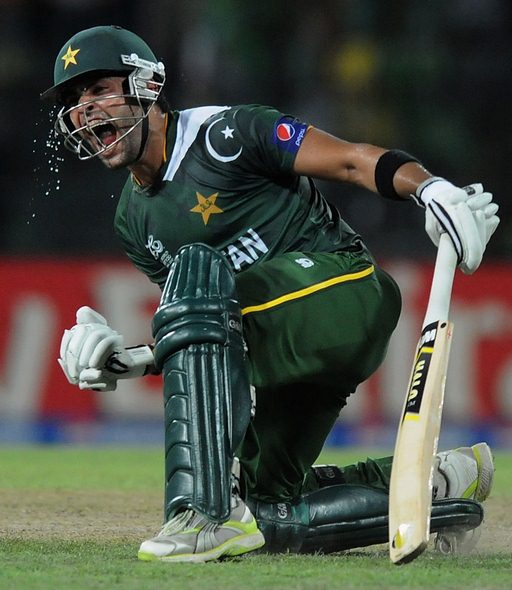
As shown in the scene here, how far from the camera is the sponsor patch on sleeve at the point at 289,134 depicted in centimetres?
332

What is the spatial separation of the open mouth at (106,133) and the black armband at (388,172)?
2.87 feet

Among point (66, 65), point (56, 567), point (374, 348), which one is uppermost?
point (66, 65)

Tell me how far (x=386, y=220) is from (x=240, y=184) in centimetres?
529

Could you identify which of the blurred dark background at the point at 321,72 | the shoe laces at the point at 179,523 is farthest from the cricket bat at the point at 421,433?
the blurred dark background at the point at 321,72

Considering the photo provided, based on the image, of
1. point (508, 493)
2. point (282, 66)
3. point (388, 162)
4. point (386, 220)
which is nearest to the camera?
point (388, 162)

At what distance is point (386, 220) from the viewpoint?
28.5 feet

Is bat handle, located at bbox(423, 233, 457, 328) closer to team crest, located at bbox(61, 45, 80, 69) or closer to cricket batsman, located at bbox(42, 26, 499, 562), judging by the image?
cricket batsman, located at bbox(42, 26, 499, 562)

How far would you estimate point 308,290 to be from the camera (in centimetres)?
329

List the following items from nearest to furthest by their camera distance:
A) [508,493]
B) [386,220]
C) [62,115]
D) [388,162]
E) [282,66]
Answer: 1. [388,162]
2. [62,115]
3. [508,493]
4. [386,220]
5. [282,66]

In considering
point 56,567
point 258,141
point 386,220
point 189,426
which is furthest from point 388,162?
Result: point 386,220

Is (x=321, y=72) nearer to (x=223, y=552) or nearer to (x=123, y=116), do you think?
(x=123, y=116)

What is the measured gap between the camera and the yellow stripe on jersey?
318 centimetres

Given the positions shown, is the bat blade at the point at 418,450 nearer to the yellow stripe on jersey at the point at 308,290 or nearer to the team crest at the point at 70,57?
the yellow stripe on jersey at the point at 308,290

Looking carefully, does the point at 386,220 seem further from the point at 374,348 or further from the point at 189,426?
the point at 189,426
